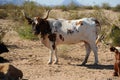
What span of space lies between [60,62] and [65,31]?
1404 millimetres

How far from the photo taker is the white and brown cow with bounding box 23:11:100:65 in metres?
15.8

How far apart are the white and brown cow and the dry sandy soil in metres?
0.65

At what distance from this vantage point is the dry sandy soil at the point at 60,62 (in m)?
13.8

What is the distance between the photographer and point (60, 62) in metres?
16.5

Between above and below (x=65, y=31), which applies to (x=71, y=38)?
below

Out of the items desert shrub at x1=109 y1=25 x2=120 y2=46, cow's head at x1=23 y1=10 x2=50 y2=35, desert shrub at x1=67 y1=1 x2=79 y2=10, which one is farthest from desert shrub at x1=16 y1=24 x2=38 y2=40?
desert shrub at x1=67 y1=1 x2=79 y2=10

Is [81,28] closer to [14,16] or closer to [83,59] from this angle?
[83,59]

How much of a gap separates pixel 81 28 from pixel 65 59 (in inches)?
80.4

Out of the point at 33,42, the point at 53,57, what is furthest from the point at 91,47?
the point at 33,42

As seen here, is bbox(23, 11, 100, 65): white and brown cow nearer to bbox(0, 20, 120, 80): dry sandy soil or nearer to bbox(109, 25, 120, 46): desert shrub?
bbox(0, 20, 120, 80): dry sandy soil

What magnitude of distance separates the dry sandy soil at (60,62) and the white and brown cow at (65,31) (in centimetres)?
65

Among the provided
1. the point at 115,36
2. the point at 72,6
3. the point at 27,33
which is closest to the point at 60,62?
the point at 115,36

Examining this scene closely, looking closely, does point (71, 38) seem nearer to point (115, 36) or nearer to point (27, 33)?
point (115, 36)

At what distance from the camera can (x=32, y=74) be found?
13.9 meters
